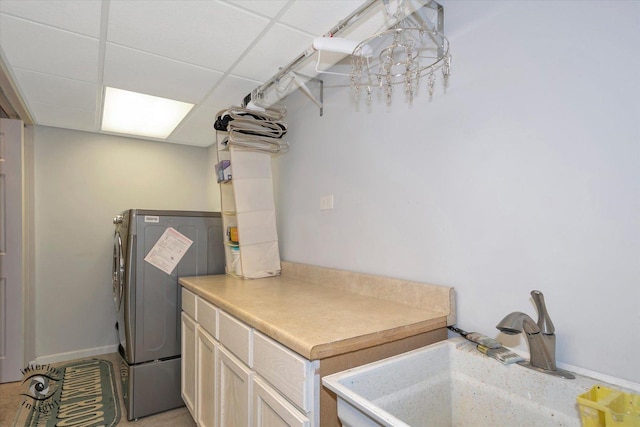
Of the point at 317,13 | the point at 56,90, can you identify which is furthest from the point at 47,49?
the point at 317,13

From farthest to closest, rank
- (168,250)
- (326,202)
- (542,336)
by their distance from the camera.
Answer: (168,250) → (326,202) → (542,336)

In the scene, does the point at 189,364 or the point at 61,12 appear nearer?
the point at 61,12

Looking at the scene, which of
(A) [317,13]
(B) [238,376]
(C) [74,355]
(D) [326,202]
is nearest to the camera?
(B) [238,376]

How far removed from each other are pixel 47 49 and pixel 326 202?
1719 millimetres

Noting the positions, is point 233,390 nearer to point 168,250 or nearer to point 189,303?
point 189,303

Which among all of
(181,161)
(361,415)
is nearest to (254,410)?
(361,415)

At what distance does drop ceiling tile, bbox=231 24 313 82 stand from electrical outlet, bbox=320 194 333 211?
2.73 feet

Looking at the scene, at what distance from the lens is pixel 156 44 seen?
1777 millimetres

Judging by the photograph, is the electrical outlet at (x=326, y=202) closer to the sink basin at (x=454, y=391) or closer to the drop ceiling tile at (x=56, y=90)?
the sink basin at (x=454, y=391)

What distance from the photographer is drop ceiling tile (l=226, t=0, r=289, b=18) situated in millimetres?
1461

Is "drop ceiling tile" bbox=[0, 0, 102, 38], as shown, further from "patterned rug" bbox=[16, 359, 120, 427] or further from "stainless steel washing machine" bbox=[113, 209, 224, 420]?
"patterned rug" bbox=[16, 359, 120, 427]

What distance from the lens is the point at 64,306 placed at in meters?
3.24

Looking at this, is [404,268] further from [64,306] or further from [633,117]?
[64,306]

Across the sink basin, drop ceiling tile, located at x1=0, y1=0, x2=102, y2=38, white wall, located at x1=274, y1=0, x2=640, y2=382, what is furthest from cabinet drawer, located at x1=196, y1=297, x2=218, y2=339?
drop ceiling tile, located at x1=0, y1=0, x2=102, y2=38
